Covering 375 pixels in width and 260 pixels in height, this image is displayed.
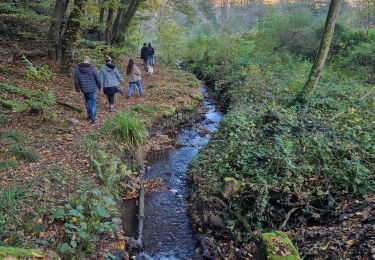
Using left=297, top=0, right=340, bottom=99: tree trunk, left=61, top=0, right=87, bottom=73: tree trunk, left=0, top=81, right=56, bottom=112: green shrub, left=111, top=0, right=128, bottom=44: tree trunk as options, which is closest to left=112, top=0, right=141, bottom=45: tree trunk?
left=111, top=0, right=128, bottom=44: tree trunk

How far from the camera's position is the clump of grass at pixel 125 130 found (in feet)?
28.5

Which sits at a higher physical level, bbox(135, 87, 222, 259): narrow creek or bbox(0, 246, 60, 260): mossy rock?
bbox(0, 246, 60, 260): mossy rock

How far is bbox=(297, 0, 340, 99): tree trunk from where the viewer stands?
9.38 metres

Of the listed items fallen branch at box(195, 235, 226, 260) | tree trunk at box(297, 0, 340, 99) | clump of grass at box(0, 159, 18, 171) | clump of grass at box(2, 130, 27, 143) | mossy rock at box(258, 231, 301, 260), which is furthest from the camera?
tree trunk at box(297, 0, 340, 99)

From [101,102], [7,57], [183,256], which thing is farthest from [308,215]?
[7,57]

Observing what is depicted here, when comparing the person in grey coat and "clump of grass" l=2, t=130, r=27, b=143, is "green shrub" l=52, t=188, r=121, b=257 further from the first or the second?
the person in grey coat

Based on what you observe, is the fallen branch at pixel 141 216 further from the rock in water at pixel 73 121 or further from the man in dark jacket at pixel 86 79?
the man in dark jacket at pixel 86 79

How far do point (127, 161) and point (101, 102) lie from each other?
13.0 feet

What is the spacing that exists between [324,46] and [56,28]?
1004 cm

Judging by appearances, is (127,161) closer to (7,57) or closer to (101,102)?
(101,102)

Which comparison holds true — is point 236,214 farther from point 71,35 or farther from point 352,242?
point 71,35

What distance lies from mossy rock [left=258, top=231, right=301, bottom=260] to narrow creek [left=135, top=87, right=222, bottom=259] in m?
2.17

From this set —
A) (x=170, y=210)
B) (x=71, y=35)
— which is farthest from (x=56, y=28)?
(x=170, y=210)

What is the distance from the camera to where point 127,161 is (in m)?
8.50
